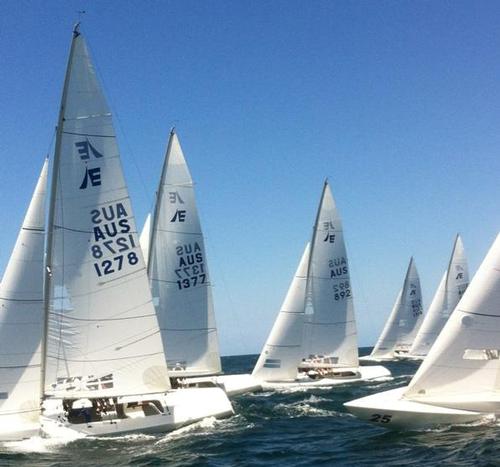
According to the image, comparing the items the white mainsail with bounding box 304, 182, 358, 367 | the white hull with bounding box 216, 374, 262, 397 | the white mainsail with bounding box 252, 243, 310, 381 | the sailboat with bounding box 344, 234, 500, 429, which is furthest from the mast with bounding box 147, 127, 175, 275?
the sailboat with bounding box 344, 234, 500, 429

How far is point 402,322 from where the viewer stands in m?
49.7

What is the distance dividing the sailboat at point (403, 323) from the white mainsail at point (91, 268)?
3515 centimetres

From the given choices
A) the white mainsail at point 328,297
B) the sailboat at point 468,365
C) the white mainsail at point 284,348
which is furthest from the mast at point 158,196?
the sailboat at point 468,365

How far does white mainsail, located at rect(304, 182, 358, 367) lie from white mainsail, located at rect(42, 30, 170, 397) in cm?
1416

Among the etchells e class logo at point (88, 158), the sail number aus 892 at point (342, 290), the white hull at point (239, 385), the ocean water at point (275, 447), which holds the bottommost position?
the ocean water at point (275, 447)

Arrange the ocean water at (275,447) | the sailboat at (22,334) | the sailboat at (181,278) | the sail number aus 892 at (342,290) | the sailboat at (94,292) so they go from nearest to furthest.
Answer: the ocean water at (275,447)
the sailboat at (22,334)
the sailboat at (94,292)
the sailboat at (181,278)
the sail number aus 892 at (342,290)

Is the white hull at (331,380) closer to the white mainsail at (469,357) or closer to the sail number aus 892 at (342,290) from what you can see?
the sail number aus 892 at (342,290)

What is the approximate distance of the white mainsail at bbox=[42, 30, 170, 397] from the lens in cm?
1617

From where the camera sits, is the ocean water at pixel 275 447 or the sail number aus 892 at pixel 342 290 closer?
the ocean water at pixel 275 447

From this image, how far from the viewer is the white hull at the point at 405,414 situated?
1499cm

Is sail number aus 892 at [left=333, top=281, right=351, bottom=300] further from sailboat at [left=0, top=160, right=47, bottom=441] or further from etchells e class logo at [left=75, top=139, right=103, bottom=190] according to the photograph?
sailboat at [left=0, top=160, right=47, bottom=441]

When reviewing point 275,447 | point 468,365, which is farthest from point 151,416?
point 468,365

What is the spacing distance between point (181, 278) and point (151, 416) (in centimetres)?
771

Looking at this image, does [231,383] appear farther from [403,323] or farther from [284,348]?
[403,323]
